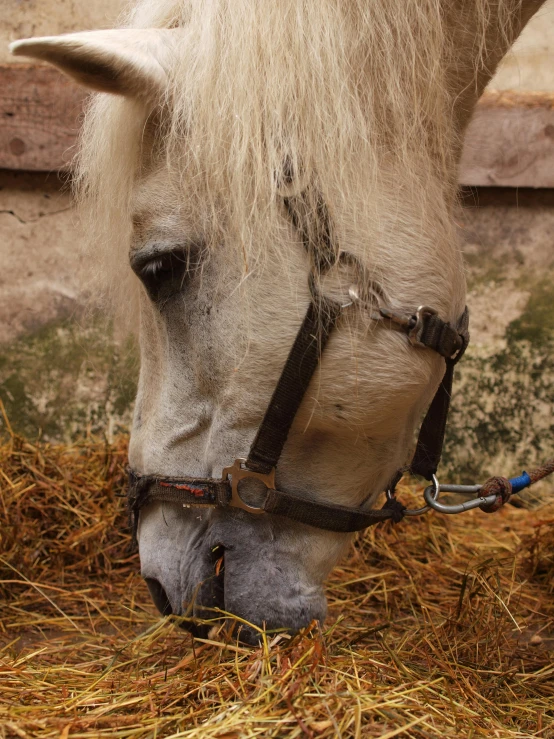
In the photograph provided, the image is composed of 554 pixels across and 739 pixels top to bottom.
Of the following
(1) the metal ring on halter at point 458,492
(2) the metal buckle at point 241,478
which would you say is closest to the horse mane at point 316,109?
(2) the metal buckle at point 241,478

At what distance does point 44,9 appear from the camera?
2.76 meters

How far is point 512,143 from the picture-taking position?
2.45m

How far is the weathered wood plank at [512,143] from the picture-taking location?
2.41 meters

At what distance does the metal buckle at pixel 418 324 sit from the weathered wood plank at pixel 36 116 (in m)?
1.79

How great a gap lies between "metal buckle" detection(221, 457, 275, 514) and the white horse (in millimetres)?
30

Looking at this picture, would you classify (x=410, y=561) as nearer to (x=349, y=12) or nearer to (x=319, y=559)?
(x=319, y=559)

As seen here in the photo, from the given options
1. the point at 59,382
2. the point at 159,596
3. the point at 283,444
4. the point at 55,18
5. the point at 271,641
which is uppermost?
the point at 55,18

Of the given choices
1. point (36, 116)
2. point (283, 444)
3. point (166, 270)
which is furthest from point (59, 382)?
point (283, 444)

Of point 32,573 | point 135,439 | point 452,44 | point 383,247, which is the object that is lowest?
point 32,573

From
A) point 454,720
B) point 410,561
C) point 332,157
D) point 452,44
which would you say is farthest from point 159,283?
point 410,561

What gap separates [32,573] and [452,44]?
1664 millimetres

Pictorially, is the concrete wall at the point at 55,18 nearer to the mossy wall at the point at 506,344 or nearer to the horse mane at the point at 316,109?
the mossy wall at the point at 506,344

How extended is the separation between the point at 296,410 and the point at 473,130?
1.65 metres

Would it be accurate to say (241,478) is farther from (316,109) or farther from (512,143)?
(512,143)
